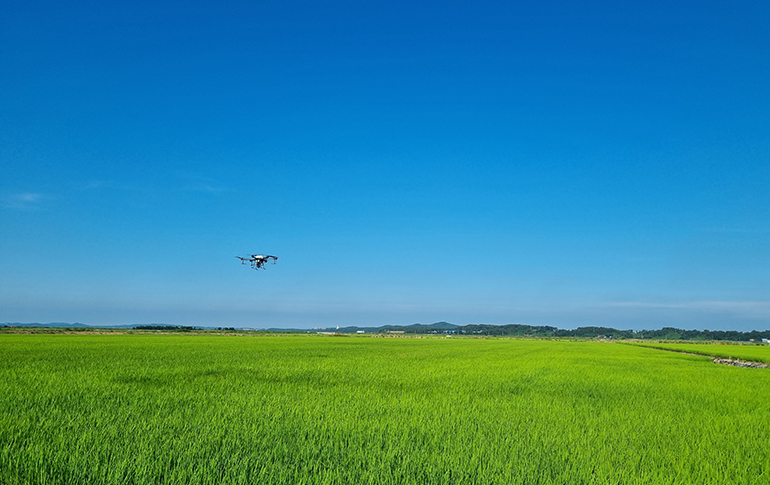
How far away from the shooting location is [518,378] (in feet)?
38.0

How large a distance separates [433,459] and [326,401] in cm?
336

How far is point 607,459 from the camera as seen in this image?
4402 millimetres

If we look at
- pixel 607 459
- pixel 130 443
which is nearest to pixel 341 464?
pixel 130 443

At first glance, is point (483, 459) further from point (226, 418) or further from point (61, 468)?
point (61, 468)

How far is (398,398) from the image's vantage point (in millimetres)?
7547

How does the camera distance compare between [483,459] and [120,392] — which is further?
[120,392]

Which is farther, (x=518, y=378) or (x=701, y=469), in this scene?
(x=518, y=378)

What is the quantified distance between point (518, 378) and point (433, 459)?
845 cm

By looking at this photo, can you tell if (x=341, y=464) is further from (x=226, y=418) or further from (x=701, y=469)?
(x=701, y=469)

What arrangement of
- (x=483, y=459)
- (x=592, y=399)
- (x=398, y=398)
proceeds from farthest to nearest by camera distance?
(x=592, y=399)
(x=398, y=398)
(x=483, y=459)

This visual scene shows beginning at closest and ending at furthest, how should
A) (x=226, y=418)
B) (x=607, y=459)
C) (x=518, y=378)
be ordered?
(x=607, y=459)
(x=226, y=418)
(x=518, y=378)

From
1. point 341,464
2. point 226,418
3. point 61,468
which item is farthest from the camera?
point 226,418

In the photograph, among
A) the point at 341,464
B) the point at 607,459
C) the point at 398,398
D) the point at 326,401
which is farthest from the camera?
the point at 398,398

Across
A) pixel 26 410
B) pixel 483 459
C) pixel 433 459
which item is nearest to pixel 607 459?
pixel 483 459
